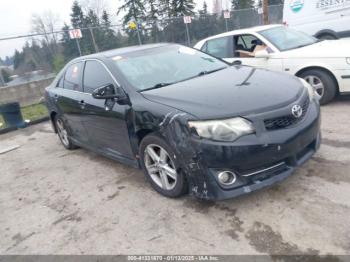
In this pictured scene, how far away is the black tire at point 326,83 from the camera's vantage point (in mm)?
5559

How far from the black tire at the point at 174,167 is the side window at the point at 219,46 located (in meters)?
3.98

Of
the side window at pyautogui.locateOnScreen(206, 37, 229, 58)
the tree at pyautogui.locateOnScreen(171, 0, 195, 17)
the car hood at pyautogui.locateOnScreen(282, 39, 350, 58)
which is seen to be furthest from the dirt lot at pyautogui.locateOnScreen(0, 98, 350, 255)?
the tree at pyautogui.locateOnScreen(171, 0, 195, 17)

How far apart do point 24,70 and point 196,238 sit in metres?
10.7

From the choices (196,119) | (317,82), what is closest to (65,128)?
(196,119)

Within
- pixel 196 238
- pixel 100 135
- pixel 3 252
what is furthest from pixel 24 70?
pixel 196 238

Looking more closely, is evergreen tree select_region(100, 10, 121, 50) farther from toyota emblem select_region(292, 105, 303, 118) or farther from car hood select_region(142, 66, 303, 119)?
toyota emblem select_region(292, 105, 303, 118)

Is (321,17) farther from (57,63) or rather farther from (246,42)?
(57,63)

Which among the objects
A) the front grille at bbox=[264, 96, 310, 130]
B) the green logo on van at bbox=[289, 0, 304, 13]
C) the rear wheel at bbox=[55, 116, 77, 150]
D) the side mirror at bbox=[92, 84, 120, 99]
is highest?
the green logo on van at bbox=[289, 0, 304, 13]

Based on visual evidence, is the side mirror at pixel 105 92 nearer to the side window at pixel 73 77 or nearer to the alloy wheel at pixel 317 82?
the side window at pixel 73 77

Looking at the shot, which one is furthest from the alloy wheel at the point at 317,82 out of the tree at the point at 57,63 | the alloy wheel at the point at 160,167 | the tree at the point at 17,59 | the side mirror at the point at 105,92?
the tree at the point at 57,63

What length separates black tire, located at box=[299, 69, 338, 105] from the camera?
5.56 meters

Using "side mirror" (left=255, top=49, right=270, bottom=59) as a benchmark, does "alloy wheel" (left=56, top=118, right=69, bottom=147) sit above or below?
below

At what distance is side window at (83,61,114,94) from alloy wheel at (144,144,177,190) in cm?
99

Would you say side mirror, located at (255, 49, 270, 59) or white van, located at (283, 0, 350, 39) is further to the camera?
white van, located at (283, 0, 350, 39)
